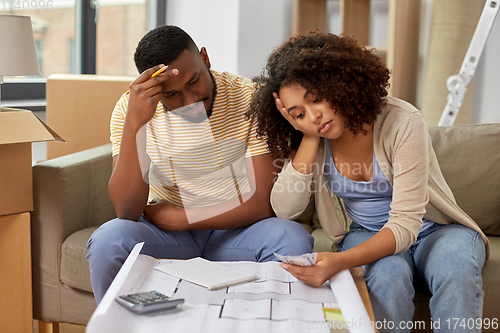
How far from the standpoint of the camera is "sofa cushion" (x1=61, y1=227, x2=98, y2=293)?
4.61 feet

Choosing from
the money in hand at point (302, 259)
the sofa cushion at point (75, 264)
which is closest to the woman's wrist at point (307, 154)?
the money in hand at point (302, 259)

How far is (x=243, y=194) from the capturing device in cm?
131

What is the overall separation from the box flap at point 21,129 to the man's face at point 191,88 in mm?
357

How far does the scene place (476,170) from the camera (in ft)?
5.21

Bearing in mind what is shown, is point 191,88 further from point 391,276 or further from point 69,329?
point 69,329

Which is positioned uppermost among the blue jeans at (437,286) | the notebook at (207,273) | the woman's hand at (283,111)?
the woman's hand at (283,111)

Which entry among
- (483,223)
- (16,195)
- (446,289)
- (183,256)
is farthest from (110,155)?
(483,223)

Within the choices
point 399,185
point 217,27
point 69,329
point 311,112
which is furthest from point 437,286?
point 217,27

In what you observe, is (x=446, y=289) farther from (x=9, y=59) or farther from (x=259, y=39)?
(x=259, y=39)

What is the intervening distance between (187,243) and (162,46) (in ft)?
1.65

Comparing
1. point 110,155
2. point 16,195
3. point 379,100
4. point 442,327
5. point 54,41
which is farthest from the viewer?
point 54,41

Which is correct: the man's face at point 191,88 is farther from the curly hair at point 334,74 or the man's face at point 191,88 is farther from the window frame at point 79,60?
the window frame at point 79,60

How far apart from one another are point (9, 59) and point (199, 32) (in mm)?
Answer: 1462

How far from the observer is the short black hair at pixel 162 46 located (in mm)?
1199
